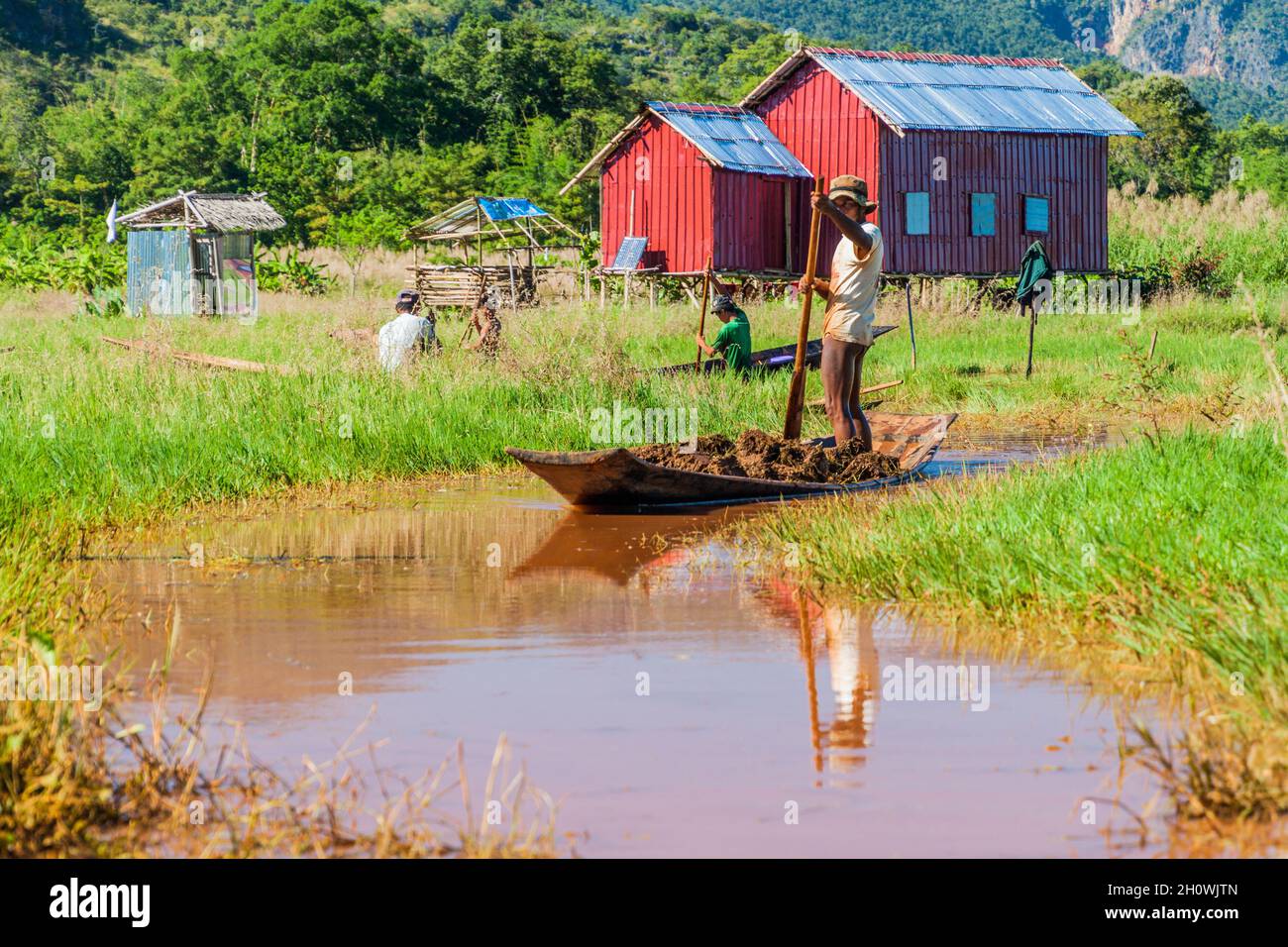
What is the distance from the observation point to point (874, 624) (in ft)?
23.8

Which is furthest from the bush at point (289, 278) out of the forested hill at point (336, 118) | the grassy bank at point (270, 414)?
the grassy bank at point (270, 414)

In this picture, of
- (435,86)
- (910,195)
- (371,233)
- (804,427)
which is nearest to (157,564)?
(804,427)

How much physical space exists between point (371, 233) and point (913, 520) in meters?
34.4

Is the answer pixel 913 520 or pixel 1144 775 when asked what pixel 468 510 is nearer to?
pixel 913 520

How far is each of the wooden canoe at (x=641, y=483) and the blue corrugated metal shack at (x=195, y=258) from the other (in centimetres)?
1964

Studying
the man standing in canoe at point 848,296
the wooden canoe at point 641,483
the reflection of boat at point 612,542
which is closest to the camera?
the reflection of boat at point 612,542

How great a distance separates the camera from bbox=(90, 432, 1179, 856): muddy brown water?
466 centimetres

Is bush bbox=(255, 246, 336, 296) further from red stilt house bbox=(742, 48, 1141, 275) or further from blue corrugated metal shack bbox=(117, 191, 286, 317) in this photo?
red stilt house bbox=(742, 48, 1141, 275)

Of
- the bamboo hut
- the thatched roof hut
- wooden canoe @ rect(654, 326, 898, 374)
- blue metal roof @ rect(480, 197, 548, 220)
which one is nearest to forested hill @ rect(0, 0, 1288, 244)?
the bamboo hut

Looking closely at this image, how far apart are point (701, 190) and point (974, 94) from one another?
6090 millimetres

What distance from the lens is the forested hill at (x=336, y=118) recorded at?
45.1m

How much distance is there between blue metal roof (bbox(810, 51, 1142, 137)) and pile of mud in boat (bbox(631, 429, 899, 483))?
1766 centimetres

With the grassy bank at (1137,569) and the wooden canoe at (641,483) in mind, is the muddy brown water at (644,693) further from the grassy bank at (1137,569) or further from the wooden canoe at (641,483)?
the wooden canoe at (641,483)

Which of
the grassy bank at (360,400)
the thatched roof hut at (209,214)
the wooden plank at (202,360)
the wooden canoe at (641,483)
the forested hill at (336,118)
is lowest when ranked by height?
the wooden canoe at (641,483)
